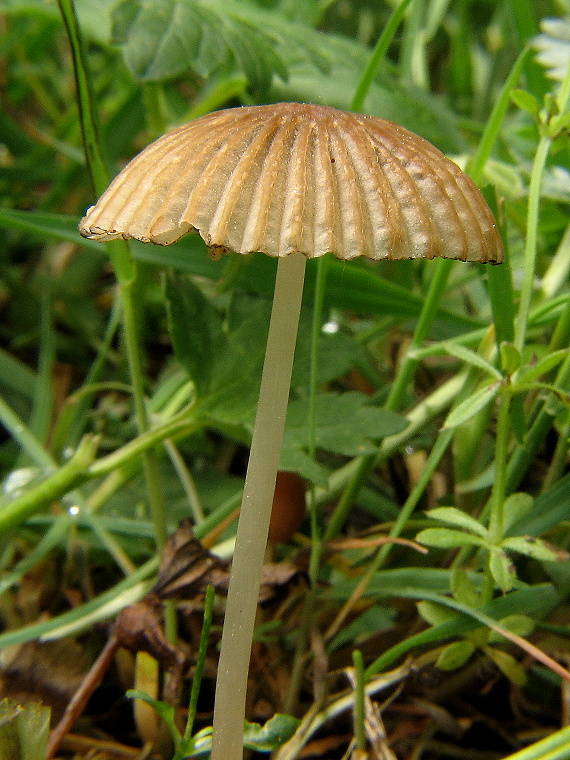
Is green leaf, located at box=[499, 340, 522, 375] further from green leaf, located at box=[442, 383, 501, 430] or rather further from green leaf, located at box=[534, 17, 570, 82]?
green leaf, located at box=[534, 17, 570, 82]

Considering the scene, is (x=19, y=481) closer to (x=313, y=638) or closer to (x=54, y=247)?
(x=313, y=638)

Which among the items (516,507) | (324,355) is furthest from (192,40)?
(516,507)

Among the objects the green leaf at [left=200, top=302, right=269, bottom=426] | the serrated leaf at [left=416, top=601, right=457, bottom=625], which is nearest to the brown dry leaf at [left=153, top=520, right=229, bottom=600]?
the green leaf at [left=200, top=302, right=269, bottom=426]

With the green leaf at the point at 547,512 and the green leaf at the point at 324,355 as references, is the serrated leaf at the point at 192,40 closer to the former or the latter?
the green leaf at the point at 324,355

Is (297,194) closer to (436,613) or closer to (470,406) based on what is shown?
(470,406)

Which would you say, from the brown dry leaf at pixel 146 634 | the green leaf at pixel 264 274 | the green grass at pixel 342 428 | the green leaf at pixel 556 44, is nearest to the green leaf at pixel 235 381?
the green grass at pixel 342 428

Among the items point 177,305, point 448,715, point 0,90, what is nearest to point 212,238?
point 177,305
